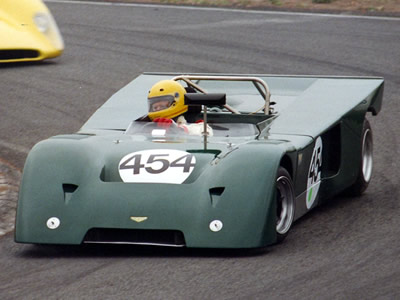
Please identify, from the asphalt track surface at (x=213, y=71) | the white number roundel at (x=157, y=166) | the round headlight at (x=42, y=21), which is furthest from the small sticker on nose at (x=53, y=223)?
the round headlight at (x=42, y=21)

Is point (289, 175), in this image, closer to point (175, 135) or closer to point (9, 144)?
point (175, 135)

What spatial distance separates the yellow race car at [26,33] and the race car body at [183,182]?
226 inches

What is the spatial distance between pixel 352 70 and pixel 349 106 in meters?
5.51

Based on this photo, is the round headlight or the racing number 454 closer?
the racing number 454

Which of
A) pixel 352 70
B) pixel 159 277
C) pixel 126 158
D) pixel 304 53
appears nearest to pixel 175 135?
pixel 126 158

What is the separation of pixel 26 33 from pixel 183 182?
23.2 feet

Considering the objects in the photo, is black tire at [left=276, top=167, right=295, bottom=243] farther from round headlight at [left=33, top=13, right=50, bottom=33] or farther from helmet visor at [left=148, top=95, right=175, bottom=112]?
round headlight at [left=33, top=13, right=50, bottom=33]

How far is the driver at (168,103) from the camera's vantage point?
22.6 feet

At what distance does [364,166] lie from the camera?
7.75 metres

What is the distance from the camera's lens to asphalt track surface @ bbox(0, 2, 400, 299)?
204 inches

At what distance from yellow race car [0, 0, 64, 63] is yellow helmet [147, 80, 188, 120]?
5.75 metres

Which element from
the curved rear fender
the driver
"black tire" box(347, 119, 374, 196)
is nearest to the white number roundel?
the curved rear fender

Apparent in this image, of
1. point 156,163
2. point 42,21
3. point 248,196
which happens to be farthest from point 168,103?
point 42,21

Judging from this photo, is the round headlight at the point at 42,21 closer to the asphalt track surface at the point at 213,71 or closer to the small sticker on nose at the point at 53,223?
the asphalt track surface at the point at 213,71
